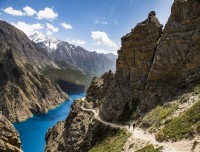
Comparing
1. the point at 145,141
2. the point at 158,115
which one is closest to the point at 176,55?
the point at 158,115

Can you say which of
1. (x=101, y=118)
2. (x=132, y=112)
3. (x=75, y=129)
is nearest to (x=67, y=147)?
(x=75, y=129)

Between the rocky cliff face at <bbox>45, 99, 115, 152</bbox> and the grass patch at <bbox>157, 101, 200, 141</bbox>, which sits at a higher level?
the grass patch at <bbox>157, 101, 200, 141</bbox>

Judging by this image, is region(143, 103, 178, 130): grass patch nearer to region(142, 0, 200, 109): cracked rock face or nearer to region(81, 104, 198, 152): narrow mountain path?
region(81, 104, 198, 152): narrow mountain path

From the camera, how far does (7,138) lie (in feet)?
93.2

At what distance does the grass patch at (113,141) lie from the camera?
62.5 metres

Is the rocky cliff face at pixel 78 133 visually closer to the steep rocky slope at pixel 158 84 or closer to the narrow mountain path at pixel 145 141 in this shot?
the steep rocky slope at pixel 158 84

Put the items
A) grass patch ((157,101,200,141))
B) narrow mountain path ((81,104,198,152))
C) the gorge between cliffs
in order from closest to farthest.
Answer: narrow mountain path ((81,104,198,152)) → grass patch ((157,101,200,141)) → the gorge between cliffs

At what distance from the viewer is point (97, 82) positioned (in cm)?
11725

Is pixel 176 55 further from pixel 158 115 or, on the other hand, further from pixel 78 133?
pixel 78 133

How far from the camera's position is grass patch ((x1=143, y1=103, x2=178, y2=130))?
57128 mm

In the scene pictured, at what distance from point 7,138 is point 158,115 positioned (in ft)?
121

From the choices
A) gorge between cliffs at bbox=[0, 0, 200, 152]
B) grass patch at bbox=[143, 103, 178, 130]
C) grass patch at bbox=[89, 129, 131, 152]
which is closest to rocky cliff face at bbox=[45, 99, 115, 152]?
gorge between cliffs at bbox=[0, 0, 200, 152]

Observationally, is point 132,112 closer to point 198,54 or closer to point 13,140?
point 198,54

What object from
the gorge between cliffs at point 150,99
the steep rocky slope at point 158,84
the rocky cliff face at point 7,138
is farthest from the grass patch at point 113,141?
the rocky cliff face at point 7,138
